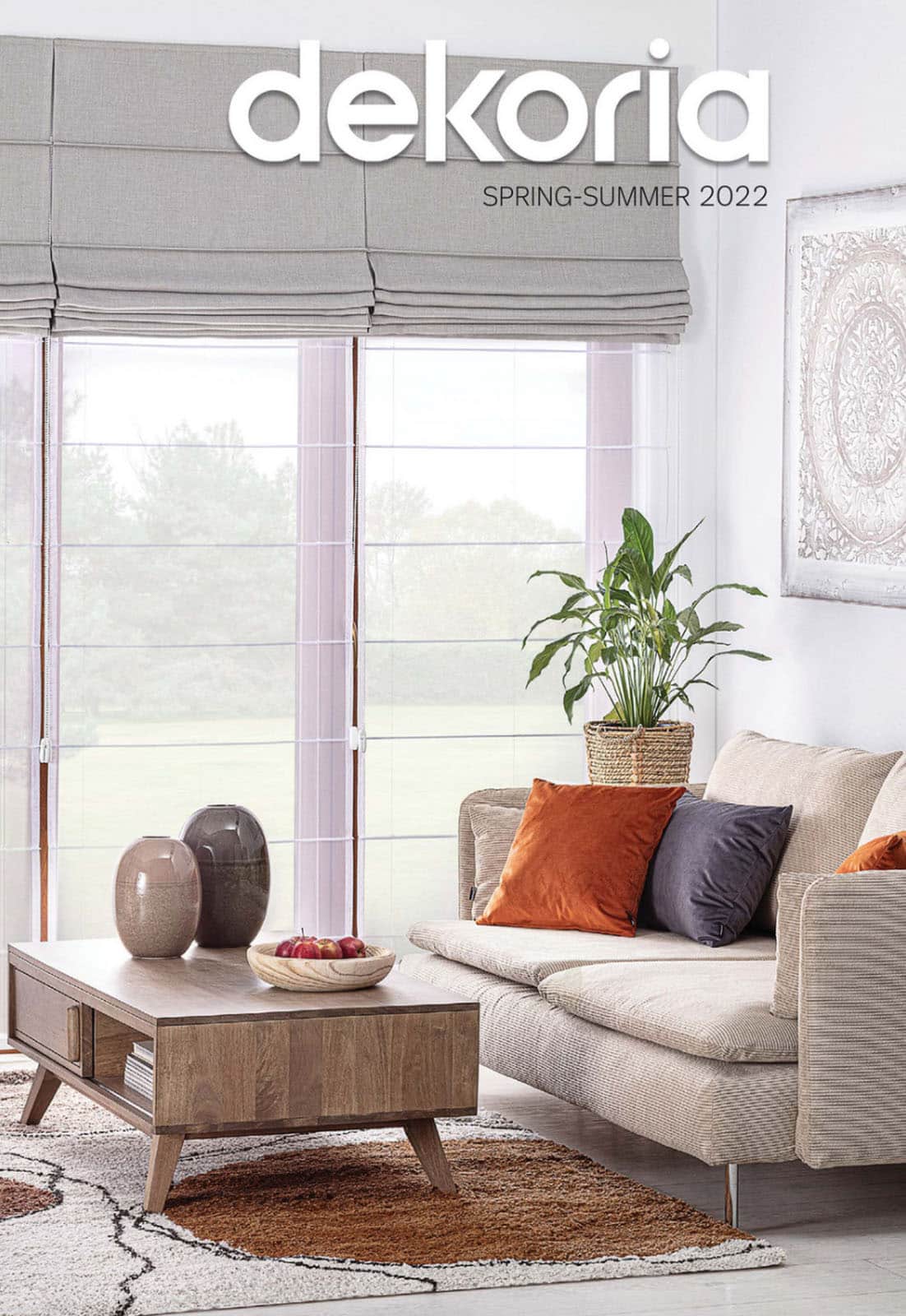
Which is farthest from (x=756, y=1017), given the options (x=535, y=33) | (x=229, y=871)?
(x=535, y=33)

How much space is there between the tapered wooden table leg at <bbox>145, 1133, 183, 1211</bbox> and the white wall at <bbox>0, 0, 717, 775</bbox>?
9.44 ft

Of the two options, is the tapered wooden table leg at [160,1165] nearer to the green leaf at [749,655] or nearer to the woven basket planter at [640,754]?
the woven basket planter at [640,754]

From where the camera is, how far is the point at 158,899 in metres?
4.55

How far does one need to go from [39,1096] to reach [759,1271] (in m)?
1.85

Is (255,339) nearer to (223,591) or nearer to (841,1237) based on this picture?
(223,591)

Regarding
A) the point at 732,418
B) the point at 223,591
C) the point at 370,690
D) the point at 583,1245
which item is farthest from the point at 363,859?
the point at 583,1245

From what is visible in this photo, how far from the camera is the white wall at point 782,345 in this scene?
17.8 ft

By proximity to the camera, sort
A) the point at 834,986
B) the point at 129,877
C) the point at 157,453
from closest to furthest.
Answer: the point at 834,986 → the point at 129,877 → the point at 157,453

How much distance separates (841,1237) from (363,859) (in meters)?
2.50

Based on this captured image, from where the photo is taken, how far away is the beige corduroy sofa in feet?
12.6

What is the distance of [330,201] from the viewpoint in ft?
19.5

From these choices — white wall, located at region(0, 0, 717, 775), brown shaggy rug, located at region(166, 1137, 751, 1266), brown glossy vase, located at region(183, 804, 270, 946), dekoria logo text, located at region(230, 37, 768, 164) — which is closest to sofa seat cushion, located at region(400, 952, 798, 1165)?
brown shaggy rug, located at region(166, 1137, 751, 1266)

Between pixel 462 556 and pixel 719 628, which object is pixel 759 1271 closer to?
pixel 719 628

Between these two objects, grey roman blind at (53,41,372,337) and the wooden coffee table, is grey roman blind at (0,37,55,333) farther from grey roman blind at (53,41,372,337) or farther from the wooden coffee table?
the wooden coffee table
